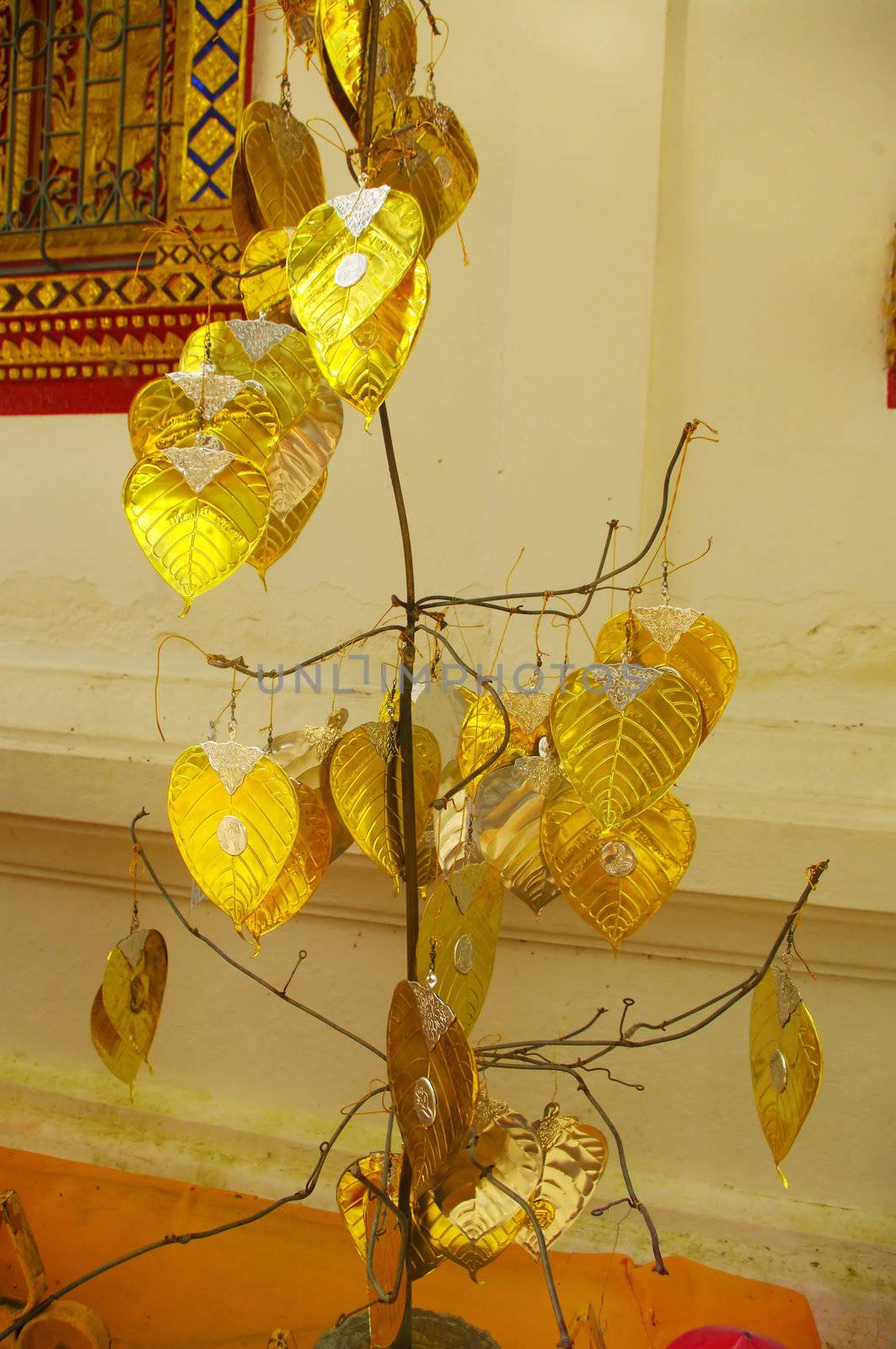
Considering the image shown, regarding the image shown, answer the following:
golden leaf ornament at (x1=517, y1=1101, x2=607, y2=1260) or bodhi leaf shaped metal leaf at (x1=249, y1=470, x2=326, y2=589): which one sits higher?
bodhi leaf shaped metal leaf at (x1=249, y1=470, x2=326, y2=589)

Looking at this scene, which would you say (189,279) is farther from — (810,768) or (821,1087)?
(821,1087)

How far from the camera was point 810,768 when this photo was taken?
1.03 m

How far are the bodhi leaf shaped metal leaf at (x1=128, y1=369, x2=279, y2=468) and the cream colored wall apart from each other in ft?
1.86

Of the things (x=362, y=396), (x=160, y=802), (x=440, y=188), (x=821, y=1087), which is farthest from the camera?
(x=160, y=802)

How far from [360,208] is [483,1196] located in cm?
56

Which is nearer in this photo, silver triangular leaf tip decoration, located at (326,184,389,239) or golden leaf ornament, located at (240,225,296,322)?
silver triangular leaf tip decoration, located at (326,184,389,239)

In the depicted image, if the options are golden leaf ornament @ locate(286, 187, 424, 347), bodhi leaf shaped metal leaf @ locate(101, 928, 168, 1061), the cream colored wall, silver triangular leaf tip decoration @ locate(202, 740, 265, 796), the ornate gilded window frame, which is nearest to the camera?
golden leaf ornament @ locate(286, 187, 424, 347)

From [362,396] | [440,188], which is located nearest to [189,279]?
[440,188]

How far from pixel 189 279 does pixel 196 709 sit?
524 mm

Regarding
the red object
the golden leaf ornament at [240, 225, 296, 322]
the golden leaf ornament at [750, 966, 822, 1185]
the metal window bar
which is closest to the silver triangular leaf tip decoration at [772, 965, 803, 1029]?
the golden leaf ornament at [750, 966, 822, 1185]

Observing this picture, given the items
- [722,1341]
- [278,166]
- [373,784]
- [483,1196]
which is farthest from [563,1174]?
[278,166]

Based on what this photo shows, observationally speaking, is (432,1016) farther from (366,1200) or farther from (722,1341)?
(722,1341)

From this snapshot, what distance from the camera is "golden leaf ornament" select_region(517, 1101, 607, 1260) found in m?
0.62

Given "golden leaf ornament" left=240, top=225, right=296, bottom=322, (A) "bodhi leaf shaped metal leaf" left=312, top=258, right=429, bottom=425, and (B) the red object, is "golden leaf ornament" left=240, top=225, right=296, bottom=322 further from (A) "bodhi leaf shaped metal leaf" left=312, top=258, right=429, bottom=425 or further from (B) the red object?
(B) the red object
